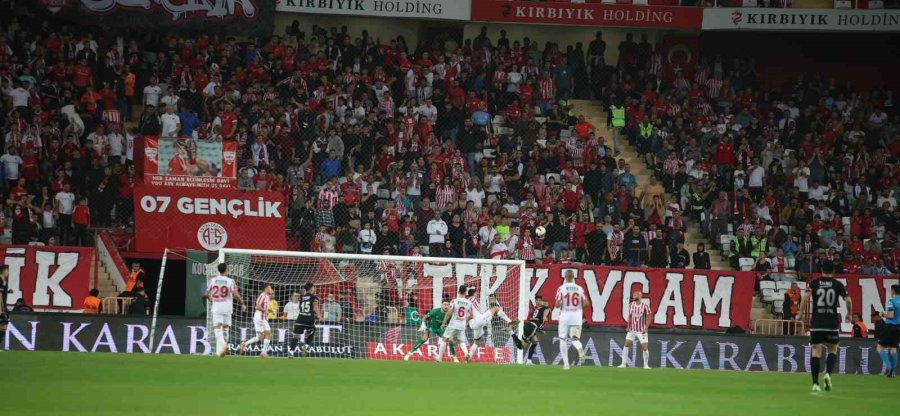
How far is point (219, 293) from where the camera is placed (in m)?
25.6

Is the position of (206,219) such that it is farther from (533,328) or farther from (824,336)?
(824,336)

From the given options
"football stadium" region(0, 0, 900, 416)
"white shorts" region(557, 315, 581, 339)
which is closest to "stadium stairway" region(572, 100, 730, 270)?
"football stadium" region(0, 0, 900, 416)

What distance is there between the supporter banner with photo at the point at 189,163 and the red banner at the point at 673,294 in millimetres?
7926

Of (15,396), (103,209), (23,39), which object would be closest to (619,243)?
(103,209)

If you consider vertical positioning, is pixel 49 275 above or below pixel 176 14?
below

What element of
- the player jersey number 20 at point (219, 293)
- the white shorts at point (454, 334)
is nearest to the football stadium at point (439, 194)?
the player jersey number 20 at point (219, 293)

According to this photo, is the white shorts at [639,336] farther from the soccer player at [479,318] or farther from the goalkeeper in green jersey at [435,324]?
the goalkeeper in green jersey at [435,324]

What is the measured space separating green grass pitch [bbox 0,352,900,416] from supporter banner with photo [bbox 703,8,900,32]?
2005 cm

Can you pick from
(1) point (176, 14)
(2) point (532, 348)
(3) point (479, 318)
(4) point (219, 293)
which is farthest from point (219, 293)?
(1) point (176, 14)

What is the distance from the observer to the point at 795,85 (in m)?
42.9

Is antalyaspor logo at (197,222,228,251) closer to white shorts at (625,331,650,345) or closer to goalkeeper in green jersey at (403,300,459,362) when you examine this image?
goalkeeper in green jersey at (403,300,459,362)

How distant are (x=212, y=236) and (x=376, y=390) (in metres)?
15.0

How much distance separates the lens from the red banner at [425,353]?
28.8 m

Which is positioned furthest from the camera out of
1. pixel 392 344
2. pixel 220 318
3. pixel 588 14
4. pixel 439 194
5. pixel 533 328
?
pixel 588 14
